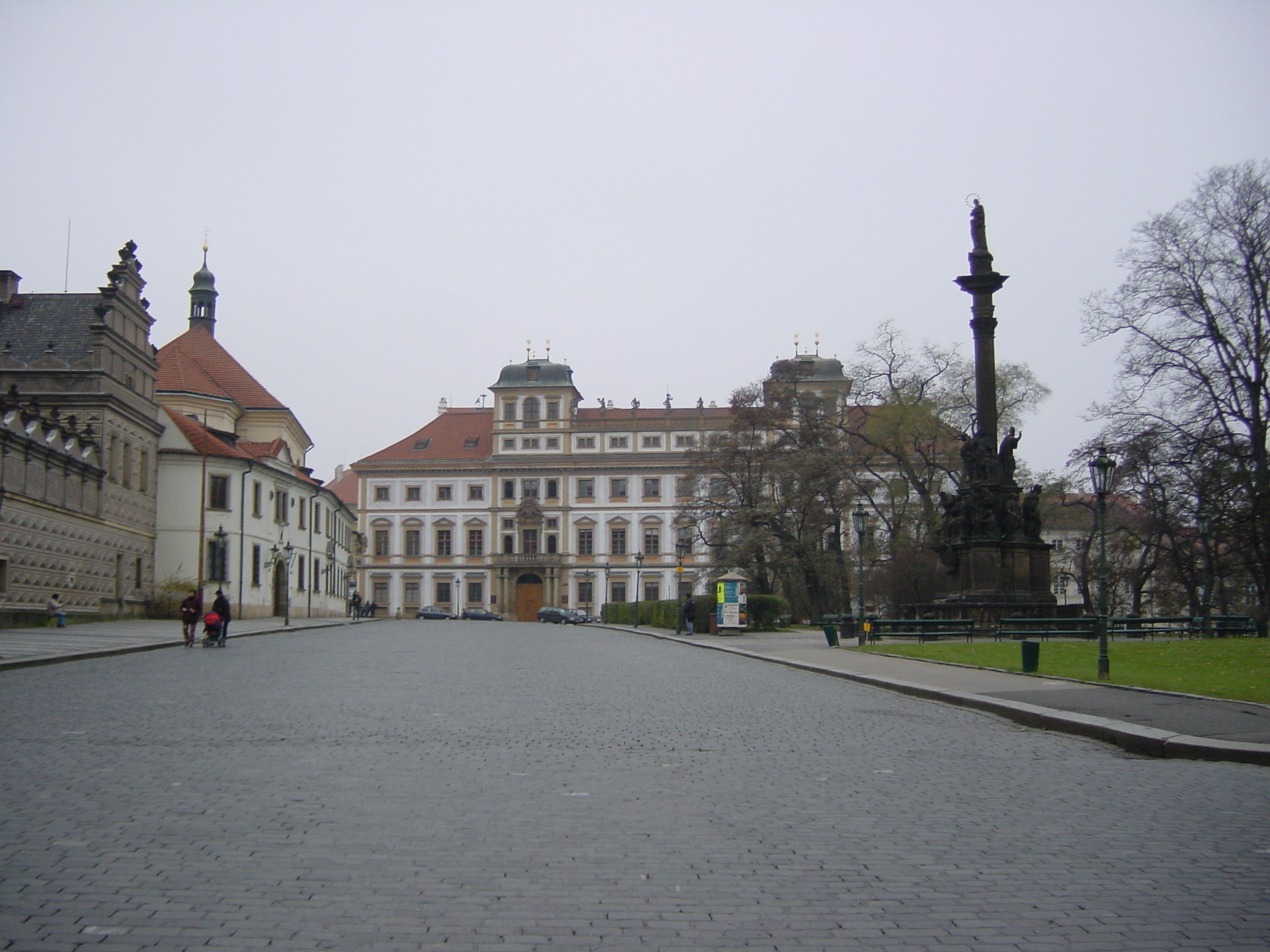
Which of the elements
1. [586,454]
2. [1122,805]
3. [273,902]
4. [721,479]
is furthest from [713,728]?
[586,454]

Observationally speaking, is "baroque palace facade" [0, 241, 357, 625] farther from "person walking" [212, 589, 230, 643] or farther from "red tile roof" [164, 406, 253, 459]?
"person walking" [212, 589, 230, 643]

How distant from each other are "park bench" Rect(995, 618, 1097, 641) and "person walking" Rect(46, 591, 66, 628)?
30109 millimetres

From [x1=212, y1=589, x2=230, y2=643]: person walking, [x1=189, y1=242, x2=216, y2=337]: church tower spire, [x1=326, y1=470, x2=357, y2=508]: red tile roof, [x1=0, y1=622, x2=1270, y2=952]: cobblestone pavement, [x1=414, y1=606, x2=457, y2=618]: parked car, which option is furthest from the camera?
[x1=326, y1=470, x2=357, y2=508]: red tile roof

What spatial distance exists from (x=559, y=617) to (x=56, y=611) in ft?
158

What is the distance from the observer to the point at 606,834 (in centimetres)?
771

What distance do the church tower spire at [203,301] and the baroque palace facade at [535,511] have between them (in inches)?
1073

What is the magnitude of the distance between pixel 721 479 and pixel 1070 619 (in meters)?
30.9

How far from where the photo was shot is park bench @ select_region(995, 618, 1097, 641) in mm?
32562

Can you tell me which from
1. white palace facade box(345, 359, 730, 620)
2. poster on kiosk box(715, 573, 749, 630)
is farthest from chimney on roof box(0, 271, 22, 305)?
white palace facade box(345, 359, 730, 620)

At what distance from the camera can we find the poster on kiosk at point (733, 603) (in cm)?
4828

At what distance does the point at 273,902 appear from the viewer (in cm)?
604

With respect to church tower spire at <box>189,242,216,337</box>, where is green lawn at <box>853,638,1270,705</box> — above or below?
below

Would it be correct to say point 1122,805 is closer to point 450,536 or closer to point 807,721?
point 807,721

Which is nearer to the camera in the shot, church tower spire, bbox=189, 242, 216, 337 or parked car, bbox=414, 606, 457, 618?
church tower spire, bbox=189, 242, 216, 337
